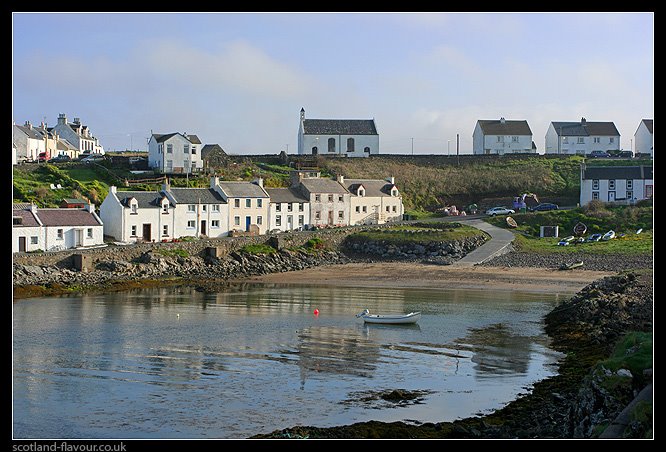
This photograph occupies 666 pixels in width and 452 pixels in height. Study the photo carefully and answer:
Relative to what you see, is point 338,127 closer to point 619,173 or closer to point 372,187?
point 372,187

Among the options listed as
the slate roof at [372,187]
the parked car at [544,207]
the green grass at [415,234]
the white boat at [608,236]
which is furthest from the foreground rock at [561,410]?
the parked car at [544,207]

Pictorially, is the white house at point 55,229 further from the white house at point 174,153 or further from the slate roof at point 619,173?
the slate roof at point 619,173

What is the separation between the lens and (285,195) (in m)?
61.2

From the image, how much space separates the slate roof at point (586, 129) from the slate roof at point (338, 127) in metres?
19.6

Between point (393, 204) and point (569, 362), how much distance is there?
4031cm

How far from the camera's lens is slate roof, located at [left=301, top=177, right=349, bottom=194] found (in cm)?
6224

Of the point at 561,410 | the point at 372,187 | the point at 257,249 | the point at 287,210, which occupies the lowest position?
the point at 561,410

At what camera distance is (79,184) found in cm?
6191

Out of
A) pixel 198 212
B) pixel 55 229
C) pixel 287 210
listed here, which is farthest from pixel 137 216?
pixel 287 210

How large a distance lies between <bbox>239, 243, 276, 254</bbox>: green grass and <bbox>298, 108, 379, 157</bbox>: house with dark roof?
3270cm

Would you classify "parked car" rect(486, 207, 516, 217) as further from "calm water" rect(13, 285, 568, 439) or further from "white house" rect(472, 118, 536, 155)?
"calm water" rect(13, 285, 568, 439)

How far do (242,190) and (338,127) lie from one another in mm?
30201
